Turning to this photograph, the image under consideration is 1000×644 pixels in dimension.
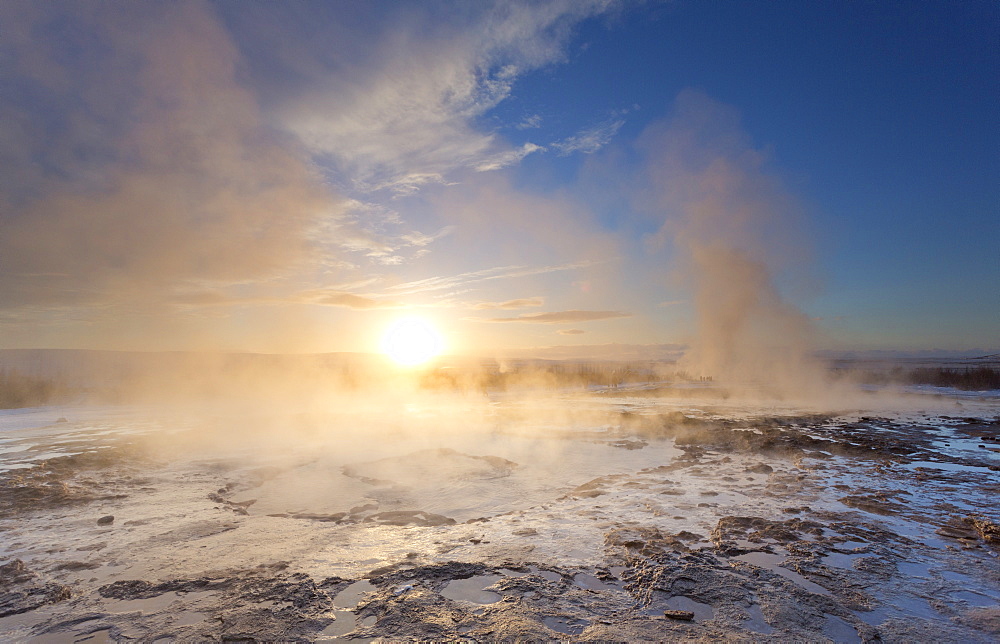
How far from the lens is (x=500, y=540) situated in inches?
213

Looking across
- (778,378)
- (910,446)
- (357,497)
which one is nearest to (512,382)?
(778,378)

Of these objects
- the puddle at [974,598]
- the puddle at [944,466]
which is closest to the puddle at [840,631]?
the puddle at [974,598]

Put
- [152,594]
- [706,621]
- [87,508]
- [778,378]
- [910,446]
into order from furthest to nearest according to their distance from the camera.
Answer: [778,378] → [910,446] → [87,508] → [152,594] → [706,621]

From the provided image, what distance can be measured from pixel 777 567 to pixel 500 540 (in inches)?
120

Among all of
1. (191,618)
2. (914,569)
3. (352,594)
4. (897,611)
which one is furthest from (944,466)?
(191,618)

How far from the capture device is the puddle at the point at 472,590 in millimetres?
4023

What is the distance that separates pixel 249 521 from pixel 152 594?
2029mm

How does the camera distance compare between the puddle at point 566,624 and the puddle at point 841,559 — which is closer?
the puddle at point 566,624

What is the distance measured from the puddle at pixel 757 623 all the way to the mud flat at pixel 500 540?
29mm

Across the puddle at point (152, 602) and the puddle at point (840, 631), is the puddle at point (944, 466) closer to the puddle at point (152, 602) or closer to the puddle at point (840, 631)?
the puddle at point (840, 631)

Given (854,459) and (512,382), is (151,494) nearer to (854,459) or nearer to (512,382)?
(854,459)

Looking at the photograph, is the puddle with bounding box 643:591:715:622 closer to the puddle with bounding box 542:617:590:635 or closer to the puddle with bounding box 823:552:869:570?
the puddle with bounding box 542:617:590:635

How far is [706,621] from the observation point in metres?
3.66

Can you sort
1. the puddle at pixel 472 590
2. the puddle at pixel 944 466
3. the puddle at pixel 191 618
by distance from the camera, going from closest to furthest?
the puddle at pixel 191 618 < the puddle at pixel 472 590 < the puddle at pixel 944 466
